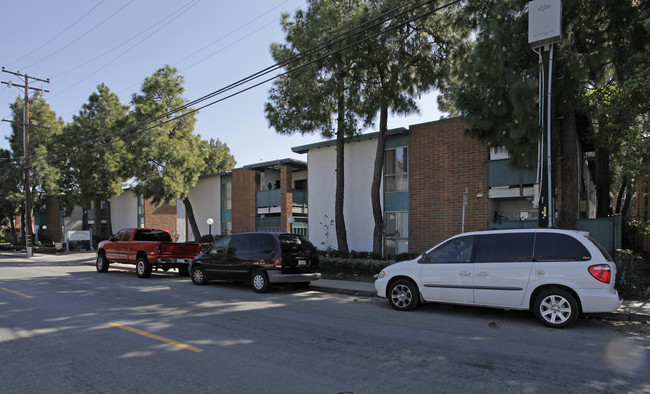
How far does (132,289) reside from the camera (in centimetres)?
1211

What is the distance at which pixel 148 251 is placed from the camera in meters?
15.5

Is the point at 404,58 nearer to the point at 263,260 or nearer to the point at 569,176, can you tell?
the point at 569,176

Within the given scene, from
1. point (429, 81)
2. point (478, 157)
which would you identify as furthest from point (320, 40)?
point (478, 157)

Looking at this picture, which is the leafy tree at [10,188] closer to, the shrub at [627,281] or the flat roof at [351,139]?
the flat roof at [351,139]

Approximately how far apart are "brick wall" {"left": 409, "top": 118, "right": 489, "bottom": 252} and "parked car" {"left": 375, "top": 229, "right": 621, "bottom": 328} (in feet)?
26.6

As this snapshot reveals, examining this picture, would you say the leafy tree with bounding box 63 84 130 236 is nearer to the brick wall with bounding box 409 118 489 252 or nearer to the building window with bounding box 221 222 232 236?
the building window with bounding box 221 222 232 236

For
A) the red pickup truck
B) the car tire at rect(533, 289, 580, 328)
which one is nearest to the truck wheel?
the red pickup truck

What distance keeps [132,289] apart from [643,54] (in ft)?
48.7

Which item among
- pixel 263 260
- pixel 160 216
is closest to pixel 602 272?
pixel 263 260

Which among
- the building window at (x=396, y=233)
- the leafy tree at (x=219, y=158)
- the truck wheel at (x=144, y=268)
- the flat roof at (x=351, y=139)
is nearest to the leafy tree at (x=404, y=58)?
the flat roof at (x=351, y=139)

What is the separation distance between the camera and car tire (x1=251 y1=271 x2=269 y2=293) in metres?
11.3

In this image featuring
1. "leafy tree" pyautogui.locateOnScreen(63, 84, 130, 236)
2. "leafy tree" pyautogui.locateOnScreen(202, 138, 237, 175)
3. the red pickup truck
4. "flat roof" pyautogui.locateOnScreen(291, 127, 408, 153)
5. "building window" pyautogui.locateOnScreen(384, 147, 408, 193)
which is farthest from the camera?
"leafy tree" pyautogui.locateOnScreen(202, 138, 237, 175)

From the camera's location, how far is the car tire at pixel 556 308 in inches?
279

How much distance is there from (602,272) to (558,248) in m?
0.75
